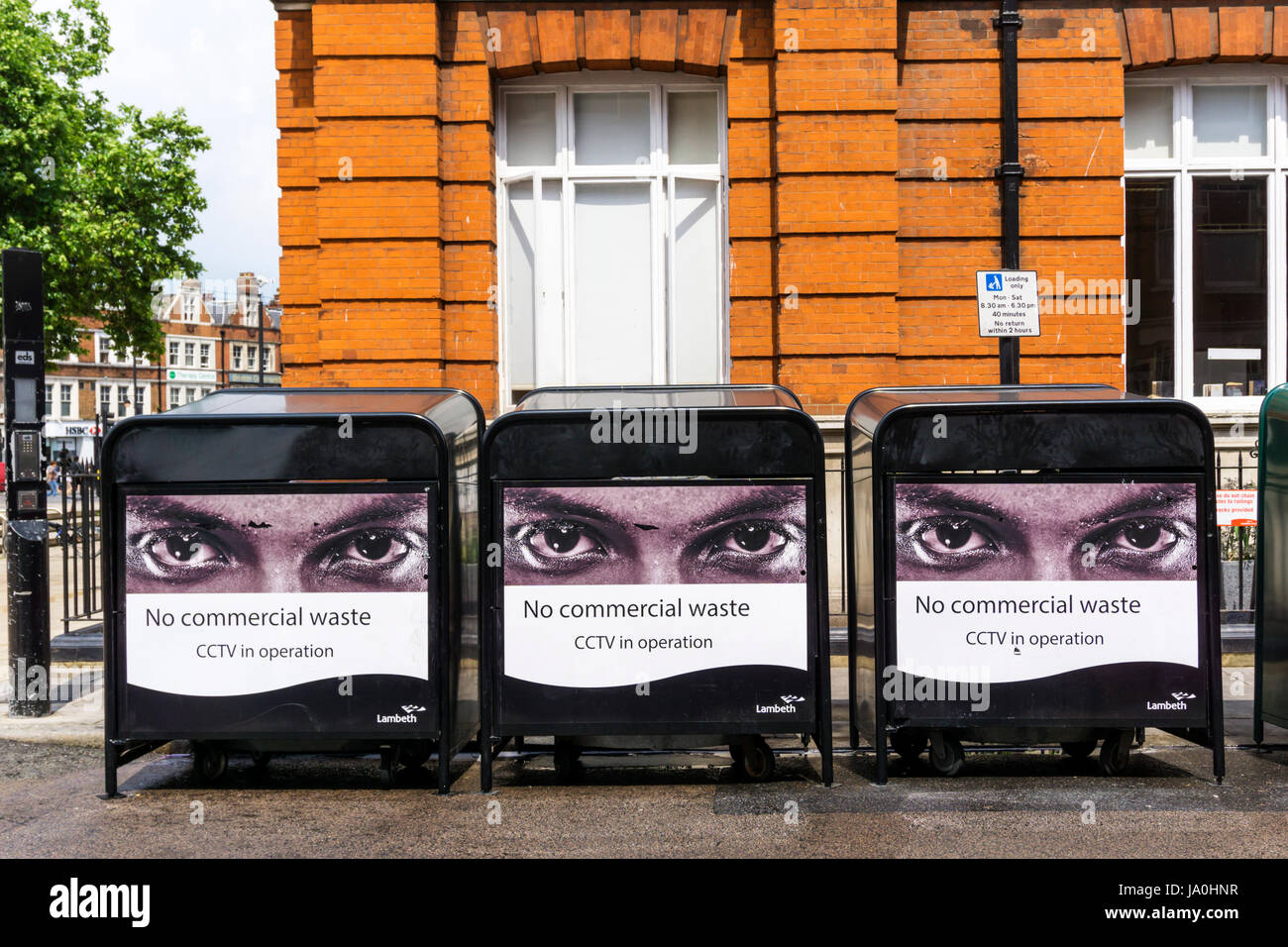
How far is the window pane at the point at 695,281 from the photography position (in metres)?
11.7

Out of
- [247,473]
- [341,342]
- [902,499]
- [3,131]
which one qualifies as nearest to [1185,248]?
[902,499]

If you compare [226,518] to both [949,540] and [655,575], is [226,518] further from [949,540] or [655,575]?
[949,540]

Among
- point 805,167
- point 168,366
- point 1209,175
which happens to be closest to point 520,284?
point 805,167

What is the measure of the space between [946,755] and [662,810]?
1.70 m

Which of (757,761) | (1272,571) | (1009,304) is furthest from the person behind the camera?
(1009,304)

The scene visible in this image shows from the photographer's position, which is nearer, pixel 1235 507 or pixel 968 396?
pixel 968 396

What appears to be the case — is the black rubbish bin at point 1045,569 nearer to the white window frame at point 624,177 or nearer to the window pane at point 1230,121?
the white window frame at point 624,177

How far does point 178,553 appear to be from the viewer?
6.31 meters

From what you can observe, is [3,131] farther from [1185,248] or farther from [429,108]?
[1185,248]

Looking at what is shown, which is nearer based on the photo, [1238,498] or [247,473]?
[247,473]

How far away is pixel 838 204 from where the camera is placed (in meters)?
10.9

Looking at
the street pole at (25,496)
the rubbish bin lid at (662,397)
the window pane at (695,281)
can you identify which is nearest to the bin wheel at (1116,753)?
the rubbish bin lid at (662,397)

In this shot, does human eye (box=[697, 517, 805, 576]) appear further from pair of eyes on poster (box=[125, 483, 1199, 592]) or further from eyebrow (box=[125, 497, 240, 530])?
eyebrow (box=[125, 497, 240, 530])

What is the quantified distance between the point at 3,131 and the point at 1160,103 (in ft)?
75.8
